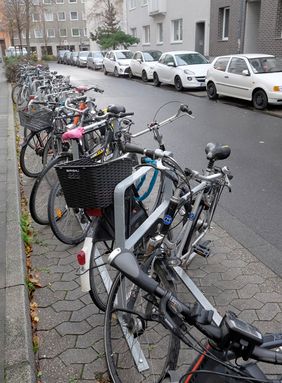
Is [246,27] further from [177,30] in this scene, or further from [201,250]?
[201,250]

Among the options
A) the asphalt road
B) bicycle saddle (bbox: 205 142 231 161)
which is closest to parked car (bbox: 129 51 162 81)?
the asphalt road

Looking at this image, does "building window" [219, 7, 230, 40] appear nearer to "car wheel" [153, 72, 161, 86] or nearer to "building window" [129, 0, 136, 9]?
"car wheel" [153, 72, 161, 86]

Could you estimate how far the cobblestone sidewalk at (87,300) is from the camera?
2.54m

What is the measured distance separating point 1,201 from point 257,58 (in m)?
9.76

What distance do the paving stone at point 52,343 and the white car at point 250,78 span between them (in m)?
9.54

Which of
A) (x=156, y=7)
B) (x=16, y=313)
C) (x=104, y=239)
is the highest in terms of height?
(x=156, y=7)

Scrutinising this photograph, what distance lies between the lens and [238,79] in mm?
11875

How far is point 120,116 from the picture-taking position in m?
4.27

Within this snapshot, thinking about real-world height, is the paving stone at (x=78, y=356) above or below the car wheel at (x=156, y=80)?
below

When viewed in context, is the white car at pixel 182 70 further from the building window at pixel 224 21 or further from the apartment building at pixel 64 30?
the apartment building at pixel 64 30

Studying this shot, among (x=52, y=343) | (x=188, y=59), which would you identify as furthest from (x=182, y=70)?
(x=52, y=343)

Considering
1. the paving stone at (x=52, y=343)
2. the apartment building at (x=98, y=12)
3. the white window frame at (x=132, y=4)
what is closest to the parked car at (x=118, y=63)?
the white window frame at (x=132, y=4)

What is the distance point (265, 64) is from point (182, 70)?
14.5 feet

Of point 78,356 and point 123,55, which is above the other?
→ point 123,55
